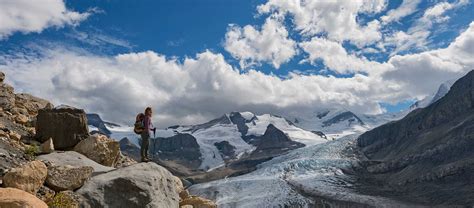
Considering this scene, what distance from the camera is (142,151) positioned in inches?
765

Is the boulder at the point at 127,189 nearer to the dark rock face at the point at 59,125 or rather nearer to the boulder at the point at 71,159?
the boulder at the point at 71,159

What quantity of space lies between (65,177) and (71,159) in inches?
91.9

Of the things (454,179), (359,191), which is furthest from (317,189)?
(454,179)

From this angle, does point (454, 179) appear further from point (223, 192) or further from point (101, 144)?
point (101, 144)

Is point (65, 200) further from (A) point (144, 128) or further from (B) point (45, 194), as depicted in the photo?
(A) point (144, 128)

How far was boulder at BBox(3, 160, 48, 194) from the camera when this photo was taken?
12625mm

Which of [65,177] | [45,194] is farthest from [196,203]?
[45,194]

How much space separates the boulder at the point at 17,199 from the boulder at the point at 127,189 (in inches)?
94.8

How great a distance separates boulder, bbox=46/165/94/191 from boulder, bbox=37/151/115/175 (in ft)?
3.58

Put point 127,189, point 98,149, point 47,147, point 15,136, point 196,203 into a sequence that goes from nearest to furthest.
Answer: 1. point 127,189
2. point 47,147
3. point 15,136
4. point 98,149
5. point 196,203

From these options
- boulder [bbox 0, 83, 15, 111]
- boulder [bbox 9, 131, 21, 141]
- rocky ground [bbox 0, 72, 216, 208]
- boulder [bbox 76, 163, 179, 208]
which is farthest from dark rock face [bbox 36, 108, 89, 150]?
boulder [bbox 0, 83, 15, 111]

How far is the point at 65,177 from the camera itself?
47.0 feet

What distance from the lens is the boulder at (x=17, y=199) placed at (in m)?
11.3

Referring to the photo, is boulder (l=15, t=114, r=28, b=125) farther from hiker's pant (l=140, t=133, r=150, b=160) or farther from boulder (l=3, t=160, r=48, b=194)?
boulder (l=3, t=160, r=48, b=194)
